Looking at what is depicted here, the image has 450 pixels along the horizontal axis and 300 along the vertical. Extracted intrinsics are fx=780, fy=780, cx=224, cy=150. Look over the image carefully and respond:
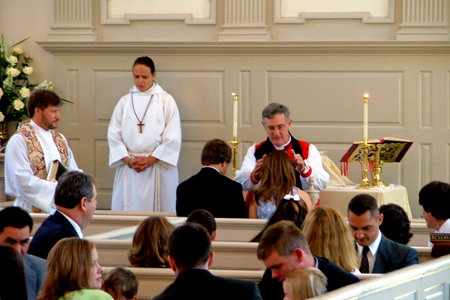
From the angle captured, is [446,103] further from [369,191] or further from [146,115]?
[146,115]

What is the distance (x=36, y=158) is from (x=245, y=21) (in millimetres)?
3654

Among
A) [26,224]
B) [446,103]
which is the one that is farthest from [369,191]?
[26,224]

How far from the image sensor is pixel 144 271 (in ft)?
13.4

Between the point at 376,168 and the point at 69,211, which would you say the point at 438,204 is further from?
the point at 376,168

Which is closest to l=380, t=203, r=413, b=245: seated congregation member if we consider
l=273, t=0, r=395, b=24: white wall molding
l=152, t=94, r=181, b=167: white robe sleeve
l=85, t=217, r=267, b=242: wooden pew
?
l=85, t=217, r=267, b=242: wooden pew

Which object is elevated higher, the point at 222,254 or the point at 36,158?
the point at 36,158

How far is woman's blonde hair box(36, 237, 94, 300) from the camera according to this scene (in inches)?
129

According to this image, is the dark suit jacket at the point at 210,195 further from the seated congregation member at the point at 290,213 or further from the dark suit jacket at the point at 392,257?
the dark suit jacket at the point at 392,257

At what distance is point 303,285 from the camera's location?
295cm

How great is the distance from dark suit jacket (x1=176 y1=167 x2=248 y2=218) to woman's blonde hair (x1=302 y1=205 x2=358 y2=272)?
193cm

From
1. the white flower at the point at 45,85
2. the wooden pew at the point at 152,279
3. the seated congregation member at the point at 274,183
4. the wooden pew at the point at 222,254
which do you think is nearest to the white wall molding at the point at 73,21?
the white flower at the point at 45,85

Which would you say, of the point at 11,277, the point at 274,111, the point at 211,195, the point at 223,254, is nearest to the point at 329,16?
the point at 274,111

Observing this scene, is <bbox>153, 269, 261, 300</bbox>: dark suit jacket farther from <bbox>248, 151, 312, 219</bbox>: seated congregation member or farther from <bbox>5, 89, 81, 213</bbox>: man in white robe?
<bbox>5, 89, 81, 213</bbox>: man in white robe

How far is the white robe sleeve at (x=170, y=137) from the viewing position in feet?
28.3
